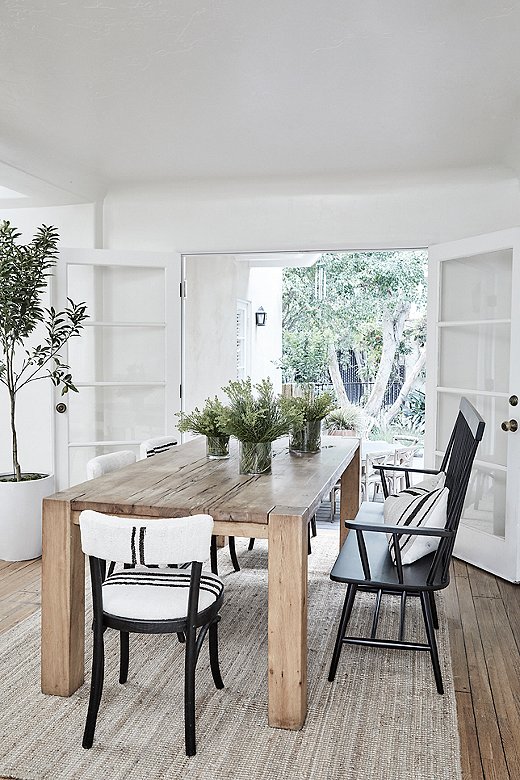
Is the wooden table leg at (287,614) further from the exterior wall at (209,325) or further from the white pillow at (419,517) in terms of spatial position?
the exterior wall at (209,325)

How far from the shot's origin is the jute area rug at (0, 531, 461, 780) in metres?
2.20

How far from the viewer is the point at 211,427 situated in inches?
130

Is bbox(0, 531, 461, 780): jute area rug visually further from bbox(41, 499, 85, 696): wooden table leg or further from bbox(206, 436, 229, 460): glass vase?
bbox(206, 436, 229, 460): glass vase

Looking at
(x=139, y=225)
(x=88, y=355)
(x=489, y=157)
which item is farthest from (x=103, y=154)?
(x=489, y=157)

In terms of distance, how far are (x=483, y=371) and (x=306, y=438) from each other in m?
1.47

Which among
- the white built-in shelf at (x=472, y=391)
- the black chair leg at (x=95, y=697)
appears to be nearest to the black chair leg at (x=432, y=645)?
the black chair leg at (x=95, y=697)

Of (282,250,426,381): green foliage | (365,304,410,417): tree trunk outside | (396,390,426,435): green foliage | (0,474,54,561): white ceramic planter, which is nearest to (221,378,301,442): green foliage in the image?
(0,474,54,561): white ceramic planter

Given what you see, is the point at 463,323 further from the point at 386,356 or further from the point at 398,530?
the point at 386,356

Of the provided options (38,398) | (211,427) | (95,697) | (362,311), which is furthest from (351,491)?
(362,311)

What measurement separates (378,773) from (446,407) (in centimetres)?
291

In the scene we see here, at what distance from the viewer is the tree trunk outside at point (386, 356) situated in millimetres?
10789

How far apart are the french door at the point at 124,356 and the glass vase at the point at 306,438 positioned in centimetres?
174

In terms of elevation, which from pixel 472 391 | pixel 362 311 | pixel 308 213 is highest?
pixel 308 213

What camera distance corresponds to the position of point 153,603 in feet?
7.60
